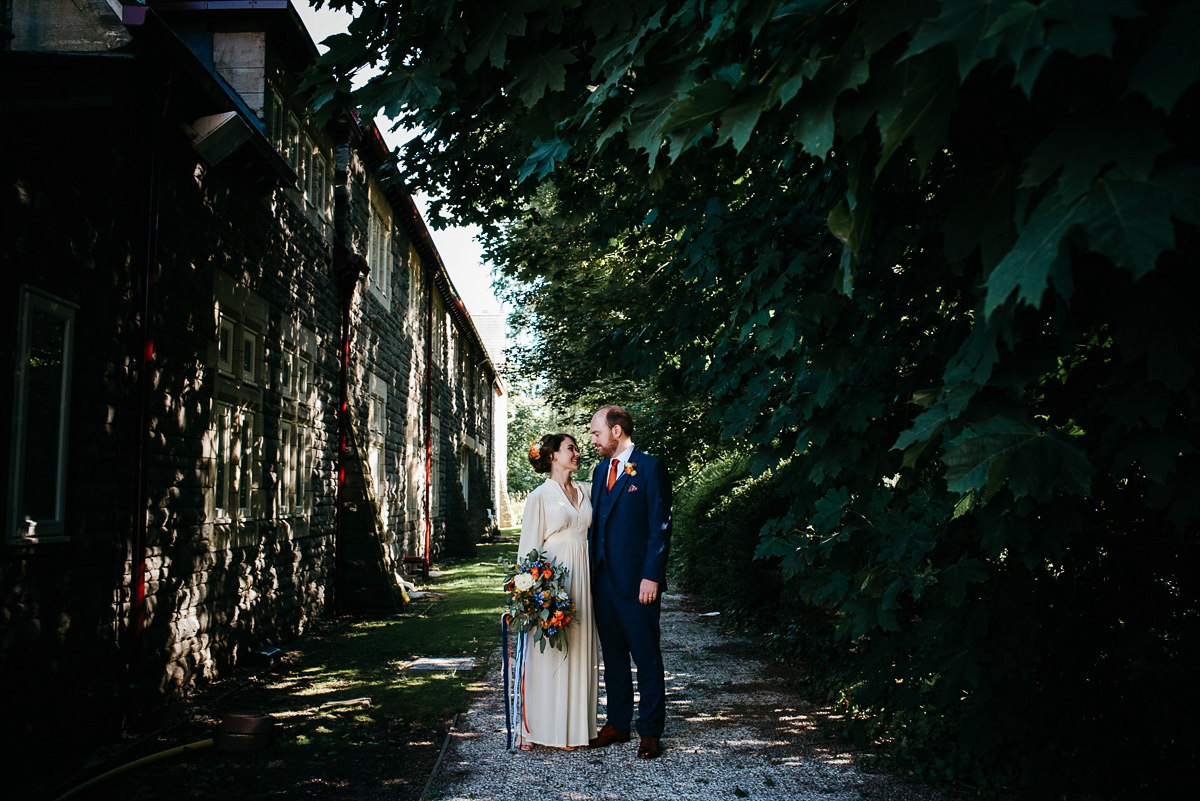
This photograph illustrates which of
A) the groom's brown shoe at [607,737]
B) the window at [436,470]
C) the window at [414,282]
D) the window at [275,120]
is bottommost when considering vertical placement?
the groom's brown shoe at [607,737]

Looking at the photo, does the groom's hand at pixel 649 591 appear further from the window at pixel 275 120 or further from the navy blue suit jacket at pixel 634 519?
the window at pixel 275 120

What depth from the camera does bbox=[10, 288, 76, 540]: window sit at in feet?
16.7

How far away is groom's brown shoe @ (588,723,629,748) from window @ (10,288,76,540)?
3.60 metres

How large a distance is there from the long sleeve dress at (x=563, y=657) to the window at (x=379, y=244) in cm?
971

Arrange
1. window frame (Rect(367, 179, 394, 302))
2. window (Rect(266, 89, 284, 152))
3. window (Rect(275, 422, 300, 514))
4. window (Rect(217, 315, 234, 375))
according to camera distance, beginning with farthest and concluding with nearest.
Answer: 1. window frame (Rect(367, 179, 394, 302))
2. window (Rect(275, 422, 300, 514))
3. window (Rect(266, 89, 284, 152))
4. window (Rect(217, 315, 234, 375))

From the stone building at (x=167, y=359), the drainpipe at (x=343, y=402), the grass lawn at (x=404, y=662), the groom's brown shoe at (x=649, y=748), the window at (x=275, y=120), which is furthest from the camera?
the drainpipe at (x=343, y=402)

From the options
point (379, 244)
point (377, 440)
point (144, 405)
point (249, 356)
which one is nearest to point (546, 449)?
point (144, 405)

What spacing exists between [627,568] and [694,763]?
123 cm

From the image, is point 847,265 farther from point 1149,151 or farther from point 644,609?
point 644,609

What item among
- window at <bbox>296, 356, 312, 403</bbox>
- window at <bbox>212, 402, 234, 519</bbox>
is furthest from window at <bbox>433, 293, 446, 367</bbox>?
window at <bbox>212, 402, 234, 519</bbox>

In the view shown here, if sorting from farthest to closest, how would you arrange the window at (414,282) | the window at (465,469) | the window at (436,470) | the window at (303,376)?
1. the window at (465,469)
2. the window at (436,470)
3. the window at (414,282)
4. the window at (303,376)

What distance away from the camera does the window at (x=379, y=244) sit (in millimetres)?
14969

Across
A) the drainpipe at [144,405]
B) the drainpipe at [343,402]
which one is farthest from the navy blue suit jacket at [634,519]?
the drainpipe at [343,402]

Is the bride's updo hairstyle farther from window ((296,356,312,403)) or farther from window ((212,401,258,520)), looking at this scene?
window ((296,356,312,403))
